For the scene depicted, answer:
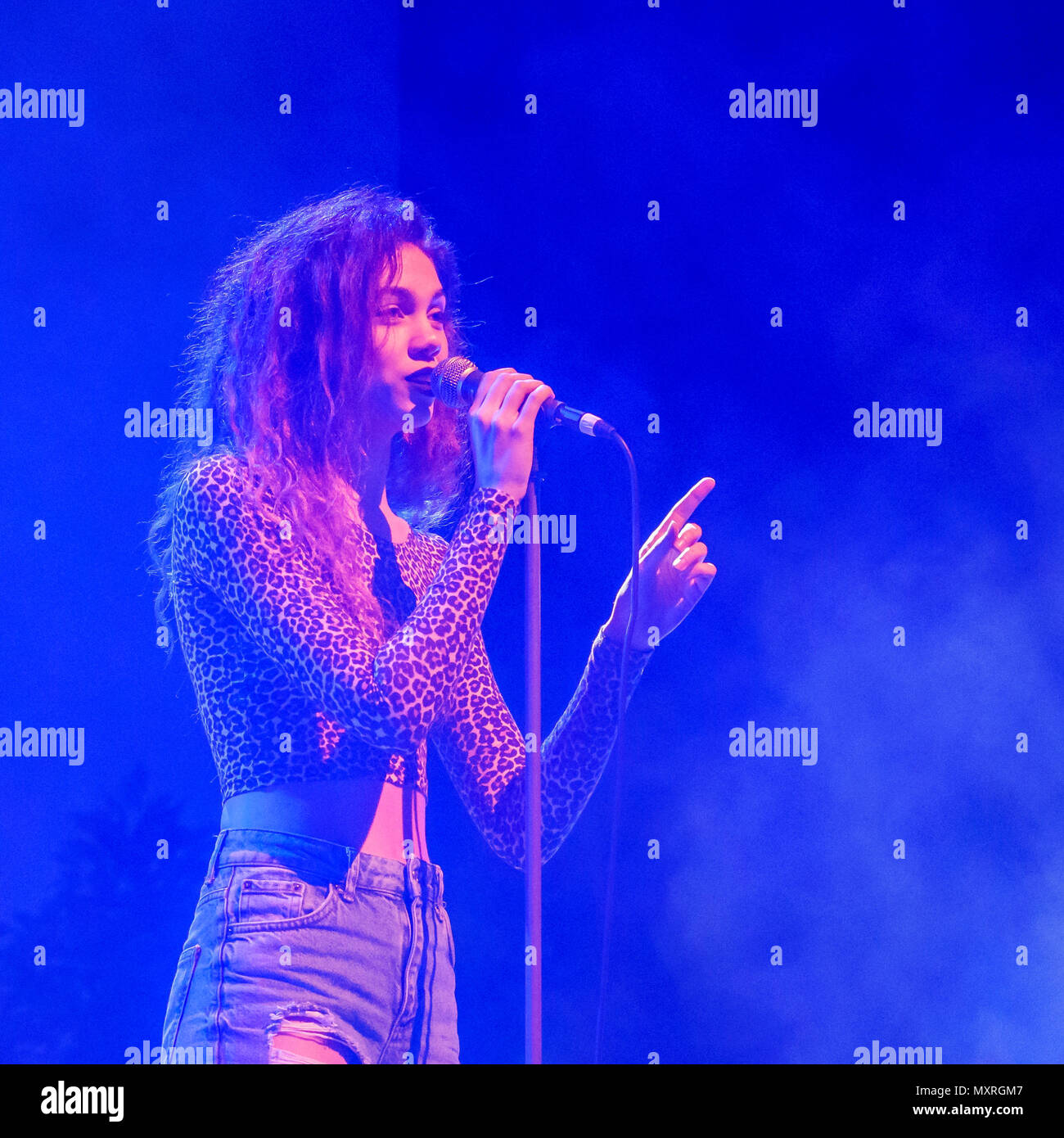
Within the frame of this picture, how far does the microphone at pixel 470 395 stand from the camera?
6.26ft

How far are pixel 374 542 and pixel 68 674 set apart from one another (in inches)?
27.7

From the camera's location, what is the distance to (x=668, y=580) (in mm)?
2205

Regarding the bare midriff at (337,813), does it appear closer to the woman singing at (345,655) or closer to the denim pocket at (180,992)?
the woman singing at (345,655)

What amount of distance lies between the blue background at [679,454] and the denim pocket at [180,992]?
0.46 meters

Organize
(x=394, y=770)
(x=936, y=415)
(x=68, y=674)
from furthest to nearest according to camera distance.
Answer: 1. (x=936, y=415)
2. (x=68, y=674)
3. (x=394, y=770)

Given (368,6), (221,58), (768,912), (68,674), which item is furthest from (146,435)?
(768,912)

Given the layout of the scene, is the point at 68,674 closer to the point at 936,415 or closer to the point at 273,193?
the point at 273,193

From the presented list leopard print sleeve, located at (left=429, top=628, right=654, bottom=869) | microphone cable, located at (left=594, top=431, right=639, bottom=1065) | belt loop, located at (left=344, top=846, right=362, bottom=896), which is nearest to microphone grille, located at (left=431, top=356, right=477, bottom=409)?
microphone cable, located at (left=594, top=431, right=639, bottom=1065)

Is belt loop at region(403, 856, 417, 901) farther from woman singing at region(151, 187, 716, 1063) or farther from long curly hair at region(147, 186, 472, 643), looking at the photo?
long curly hair at region(147, 186, 472, 643)

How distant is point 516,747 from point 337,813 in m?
0.38

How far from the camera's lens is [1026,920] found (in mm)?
2426

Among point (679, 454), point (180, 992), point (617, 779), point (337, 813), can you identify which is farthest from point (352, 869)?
point (679, 454)

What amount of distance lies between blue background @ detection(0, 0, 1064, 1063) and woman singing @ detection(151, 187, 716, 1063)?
8.9 inches

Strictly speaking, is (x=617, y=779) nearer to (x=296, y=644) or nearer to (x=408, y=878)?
(x=408, y=878)
